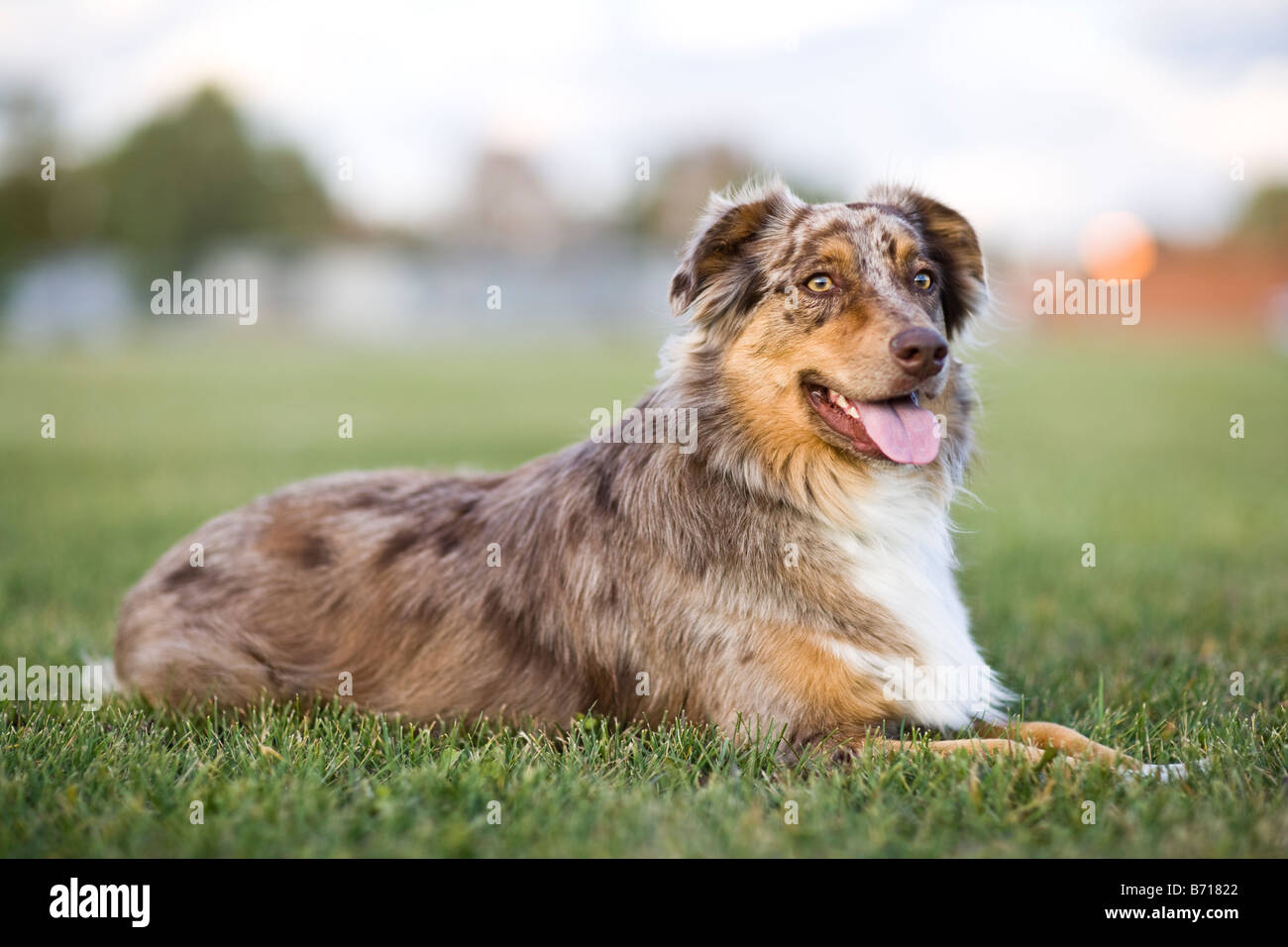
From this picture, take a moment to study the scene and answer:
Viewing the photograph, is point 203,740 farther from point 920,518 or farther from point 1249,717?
point 1249,717

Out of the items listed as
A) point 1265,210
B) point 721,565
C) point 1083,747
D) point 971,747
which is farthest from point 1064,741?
point 1265,210

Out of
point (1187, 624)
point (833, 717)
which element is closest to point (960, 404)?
point (833, 717)

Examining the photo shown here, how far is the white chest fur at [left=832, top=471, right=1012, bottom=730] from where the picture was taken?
430 centimetres

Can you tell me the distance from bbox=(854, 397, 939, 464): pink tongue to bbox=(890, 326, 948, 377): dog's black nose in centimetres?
24

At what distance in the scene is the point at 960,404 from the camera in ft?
15.6

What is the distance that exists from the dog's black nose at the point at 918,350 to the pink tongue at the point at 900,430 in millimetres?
237

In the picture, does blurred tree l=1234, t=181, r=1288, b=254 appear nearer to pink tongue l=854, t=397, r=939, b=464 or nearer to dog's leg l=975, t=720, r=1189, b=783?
pink tongue l=854, t=397, r=939, b=464

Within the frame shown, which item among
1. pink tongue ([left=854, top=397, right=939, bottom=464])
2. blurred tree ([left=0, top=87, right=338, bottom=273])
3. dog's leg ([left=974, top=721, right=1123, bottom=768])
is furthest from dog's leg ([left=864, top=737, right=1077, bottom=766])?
blurred tree ([left=0, top=87, right=338, bottom=273])

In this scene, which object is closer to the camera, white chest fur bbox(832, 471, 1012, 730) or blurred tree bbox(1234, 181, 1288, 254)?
white chest fur bbox(832, 471, 1012, 730)

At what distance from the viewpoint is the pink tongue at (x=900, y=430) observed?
4332 mm

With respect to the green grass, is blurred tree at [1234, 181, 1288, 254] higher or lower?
higher

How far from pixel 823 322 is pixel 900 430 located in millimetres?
543

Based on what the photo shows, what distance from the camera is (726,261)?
4.71 m

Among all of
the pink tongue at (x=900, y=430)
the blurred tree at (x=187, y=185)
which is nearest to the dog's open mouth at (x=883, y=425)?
the pink tongue at (x=900, y=430)
